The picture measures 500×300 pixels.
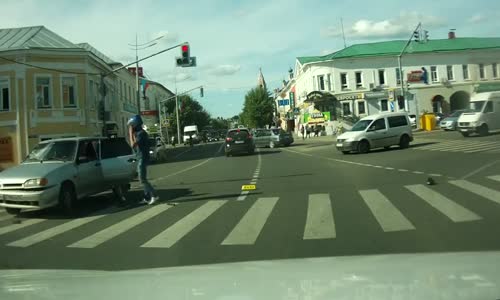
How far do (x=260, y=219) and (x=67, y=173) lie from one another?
4.94 m

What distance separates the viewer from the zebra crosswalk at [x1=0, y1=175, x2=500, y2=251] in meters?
8.20

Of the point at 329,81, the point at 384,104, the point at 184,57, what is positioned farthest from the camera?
the point at 329,81

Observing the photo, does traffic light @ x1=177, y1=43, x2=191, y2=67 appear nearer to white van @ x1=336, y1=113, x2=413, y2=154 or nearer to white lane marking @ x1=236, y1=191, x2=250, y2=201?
→ white van @ x1=336, y1=113, x2=413, y2=154

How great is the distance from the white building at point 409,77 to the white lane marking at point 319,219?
5324 cm

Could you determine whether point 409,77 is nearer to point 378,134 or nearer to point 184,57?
point 378,134

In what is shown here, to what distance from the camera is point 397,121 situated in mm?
28203

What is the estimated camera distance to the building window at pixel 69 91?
3647 centimetres

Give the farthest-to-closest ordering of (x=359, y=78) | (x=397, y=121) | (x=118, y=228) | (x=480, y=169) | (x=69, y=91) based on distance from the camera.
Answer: (x=359, y=78) < (x=69, y=91) < (x=397, y=121) < (x=480, y=169) < (x=118, y=228)

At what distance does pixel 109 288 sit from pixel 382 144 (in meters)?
25.4

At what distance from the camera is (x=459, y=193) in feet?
36.7

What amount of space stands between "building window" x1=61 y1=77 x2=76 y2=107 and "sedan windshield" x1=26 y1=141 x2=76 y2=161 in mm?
24356

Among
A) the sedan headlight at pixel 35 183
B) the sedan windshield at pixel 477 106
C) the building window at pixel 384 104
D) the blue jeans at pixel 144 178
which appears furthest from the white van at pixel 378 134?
the building window at pixel 384 104

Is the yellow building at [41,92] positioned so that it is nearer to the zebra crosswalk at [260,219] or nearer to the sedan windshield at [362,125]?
the sedan windshield at [362,125]

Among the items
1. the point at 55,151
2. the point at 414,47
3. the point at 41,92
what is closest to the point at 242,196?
the point at 55,151
